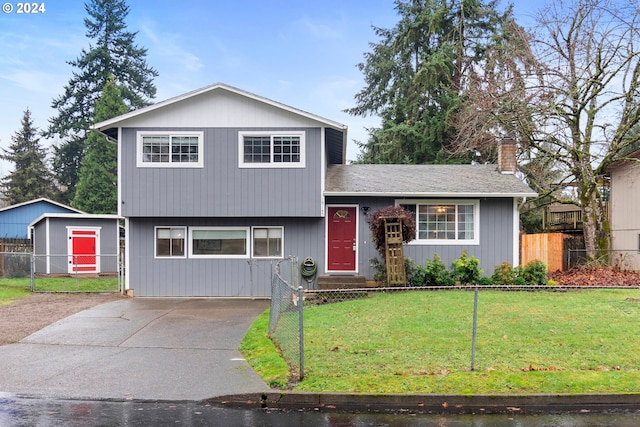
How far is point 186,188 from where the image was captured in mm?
14781

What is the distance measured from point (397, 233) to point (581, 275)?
751 centimetres

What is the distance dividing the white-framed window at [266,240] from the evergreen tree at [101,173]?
2470 cm

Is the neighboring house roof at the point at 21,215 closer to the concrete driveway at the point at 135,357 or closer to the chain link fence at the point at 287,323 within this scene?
the concrete driveway at the point at 135,357

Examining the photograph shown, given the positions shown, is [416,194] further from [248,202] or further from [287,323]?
[287,323]

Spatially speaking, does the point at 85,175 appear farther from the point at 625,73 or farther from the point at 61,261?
the point at 625,73

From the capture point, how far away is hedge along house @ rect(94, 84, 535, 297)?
14758 millimetres

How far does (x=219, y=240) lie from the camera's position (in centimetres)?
1533

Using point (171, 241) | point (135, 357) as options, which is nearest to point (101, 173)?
point (171, 241)

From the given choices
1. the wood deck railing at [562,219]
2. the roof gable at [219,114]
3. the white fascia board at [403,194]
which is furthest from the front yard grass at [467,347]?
the wood deck railing at [562,219]

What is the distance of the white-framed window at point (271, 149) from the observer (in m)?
14.8

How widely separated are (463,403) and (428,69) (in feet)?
84.6

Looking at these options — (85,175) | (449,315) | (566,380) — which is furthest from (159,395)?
(85,175)

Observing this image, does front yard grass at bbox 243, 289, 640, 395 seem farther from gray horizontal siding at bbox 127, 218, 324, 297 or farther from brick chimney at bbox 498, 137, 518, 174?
brick chimney at bbox 498, 137, 518, 174

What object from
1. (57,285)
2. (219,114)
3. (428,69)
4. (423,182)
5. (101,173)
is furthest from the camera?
(101,173)
